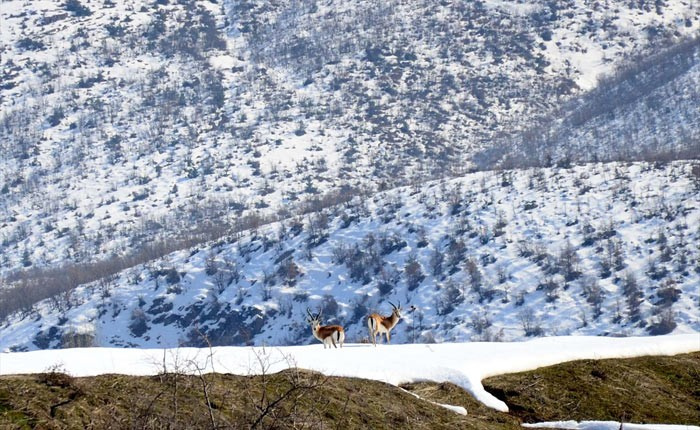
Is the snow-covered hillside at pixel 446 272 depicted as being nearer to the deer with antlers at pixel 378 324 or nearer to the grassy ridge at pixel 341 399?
the deer with antlers at pixel 378 324

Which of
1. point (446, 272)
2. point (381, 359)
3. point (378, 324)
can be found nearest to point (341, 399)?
point (381, 359)

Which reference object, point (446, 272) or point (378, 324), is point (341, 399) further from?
point (446, 272)

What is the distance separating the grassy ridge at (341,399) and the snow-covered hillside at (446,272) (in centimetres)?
7182

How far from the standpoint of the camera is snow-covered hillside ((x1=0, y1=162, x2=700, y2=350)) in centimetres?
10125

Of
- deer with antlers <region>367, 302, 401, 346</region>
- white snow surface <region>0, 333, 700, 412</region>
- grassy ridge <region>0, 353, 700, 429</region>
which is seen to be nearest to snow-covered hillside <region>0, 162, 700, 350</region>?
deer with antlers <region>367, 302, 401, 346</region>

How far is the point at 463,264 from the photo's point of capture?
114625mm

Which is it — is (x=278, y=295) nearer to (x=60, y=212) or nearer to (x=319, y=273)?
(x=319, y=273)

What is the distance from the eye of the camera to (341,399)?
17047 mm

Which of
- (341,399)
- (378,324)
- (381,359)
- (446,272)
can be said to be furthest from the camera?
(446,272)

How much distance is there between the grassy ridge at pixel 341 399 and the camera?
547 inches

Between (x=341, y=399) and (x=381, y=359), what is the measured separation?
534 centimetres

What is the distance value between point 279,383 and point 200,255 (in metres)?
119

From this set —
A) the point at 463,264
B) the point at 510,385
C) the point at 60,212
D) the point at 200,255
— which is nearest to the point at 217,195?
the point at 60,212

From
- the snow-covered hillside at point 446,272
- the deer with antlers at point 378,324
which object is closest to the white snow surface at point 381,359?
the deer with antlers at point 378,324
